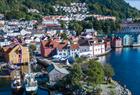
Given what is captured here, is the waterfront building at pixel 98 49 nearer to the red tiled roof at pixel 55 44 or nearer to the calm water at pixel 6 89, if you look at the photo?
the red tiled roof at pixel 55 44

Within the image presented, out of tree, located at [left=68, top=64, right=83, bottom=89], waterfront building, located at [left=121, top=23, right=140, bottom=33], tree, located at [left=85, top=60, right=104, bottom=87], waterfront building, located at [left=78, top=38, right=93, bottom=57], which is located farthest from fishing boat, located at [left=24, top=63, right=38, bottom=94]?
waterfront building, located at [left=121, top=23, right=140, bottom=33]

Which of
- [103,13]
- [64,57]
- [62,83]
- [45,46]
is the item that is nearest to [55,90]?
[62,83]

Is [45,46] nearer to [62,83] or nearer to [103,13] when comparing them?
[62,83]

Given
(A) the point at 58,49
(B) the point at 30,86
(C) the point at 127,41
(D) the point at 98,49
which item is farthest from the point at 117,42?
(B) the point at 30,86

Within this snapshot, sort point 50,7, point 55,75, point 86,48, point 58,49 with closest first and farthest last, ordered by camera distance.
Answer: point 55,75, point 58,49, point 86,48, point 50,7

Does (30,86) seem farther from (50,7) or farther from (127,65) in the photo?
(50,7)

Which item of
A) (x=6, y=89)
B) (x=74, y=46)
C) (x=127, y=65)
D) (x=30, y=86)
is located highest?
(x=74, y=46)
